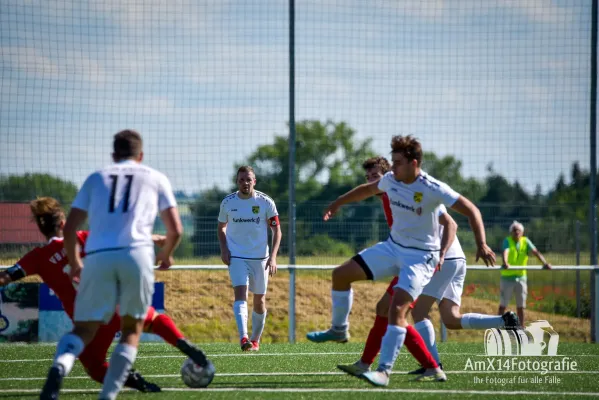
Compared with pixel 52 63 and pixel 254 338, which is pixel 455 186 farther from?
pixel 52 63

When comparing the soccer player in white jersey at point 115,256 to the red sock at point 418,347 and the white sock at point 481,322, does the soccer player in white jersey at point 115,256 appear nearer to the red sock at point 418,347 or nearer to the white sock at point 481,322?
the red sock at point 418,347

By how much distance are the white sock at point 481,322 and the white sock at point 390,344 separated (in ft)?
6.64

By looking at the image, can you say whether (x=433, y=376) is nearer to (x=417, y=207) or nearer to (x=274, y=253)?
(x=417, y=207)

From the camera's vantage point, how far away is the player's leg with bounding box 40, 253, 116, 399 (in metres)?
5.51

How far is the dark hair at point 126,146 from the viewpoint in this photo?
5.87 m

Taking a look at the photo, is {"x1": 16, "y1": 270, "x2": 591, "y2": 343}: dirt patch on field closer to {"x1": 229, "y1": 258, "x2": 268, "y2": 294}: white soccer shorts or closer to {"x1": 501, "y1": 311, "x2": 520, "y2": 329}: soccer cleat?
{"x1": 229, "y1": 258, "x2": 268, "y2": 294}: white soccer shorts

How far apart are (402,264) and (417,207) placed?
475mm

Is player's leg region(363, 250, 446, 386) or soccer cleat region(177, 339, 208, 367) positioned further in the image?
player's leg region(363, 250, 446, 386)

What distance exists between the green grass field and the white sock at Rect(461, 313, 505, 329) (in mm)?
438

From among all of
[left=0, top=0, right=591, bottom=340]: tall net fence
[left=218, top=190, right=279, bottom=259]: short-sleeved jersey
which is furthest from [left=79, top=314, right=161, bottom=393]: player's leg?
[left=0, top=0, right=591, bottom=340]: tall net fence

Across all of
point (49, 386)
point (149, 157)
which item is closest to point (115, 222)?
point (49, 386)

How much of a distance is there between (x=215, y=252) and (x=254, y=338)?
3261 millimetres

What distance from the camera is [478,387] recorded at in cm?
728

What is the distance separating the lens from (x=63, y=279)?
6688mm
